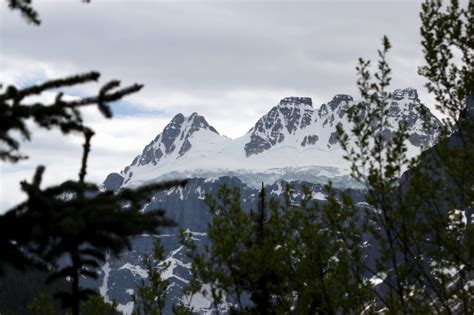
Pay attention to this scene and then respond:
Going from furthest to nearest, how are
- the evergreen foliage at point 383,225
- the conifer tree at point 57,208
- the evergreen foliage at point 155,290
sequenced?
the evergreen foliage at point 155,290, the evergreen foliage at point 383,225, the conifer tree at point 57,208

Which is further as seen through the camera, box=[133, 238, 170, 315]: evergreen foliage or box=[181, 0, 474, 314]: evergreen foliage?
box=[133, 238, 170, 315]: evergreen foliage

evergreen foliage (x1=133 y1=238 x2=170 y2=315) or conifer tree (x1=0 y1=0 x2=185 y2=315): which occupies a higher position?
conifer tree (x1=0 y1=0 x2=185 y2=315)

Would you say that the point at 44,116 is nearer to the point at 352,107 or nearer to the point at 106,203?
the point at 106,203

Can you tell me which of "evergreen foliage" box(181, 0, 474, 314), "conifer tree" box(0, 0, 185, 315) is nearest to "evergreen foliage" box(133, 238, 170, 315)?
"evergreen foliage" box(181, 0, 474, 314)

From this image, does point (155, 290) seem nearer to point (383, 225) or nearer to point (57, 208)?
point (383, 225)

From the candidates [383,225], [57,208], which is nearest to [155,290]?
[383,225]

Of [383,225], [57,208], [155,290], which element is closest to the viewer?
[57,208]

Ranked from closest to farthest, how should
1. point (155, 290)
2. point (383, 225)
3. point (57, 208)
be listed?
point (57, 208) → point (383, 225) → point (155, 290)

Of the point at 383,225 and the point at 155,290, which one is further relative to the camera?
the point at 155,290

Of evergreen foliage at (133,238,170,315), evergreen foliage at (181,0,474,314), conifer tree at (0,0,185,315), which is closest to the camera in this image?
conifer tree at (0,0,185,315)

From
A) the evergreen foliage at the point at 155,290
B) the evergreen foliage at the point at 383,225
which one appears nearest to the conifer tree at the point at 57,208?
the evergreen foliage at the point at 383,225

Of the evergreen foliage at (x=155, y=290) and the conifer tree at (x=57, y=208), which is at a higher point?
the conifer tree at (x=57, y=208)

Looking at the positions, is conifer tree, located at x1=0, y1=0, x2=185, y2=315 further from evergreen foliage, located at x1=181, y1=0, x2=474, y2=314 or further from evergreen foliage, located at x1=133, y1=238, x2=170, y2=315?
evergreen foliage, located at x1=133, y1=238, x2=170, y2=315

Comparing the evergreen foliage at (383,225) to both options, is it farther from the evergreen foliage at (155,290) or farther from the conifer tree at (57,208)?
the conifer tree at (57,208)
